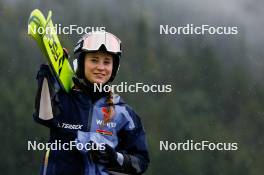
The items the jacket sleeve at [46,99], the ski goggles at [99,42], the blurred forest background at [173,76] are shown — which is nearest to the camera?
the jacket sleeve at [46,99]

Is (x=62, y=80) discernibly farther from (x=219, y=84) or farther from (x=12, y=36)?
(x=219, y=84)

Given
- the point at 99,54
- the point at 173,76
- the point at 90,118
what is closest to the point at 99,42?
the point at 99,54

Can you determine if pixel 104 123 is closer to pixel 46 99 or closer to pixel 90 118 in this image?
pixel 90 118

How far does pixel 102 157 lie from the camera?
64.3 inches

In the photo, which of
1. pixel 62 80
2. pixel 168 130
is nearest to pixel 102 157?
pixel 62 80

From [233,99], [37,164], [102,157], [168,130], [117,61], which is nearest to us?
[102,157]

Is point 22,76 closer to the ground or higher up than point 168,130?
higher up

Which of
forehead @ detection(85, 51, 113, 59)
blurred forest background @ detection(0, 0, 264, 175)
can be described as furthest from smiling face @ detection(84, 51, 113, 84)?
blurred forest background @ detection(0, 0, 264, 175)

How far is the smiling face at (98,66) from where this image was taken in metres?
1.71

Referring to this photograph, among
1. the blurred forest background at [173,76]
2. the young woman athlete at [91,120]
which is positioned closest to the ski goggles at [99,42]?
the young woman athlete at [91,120]

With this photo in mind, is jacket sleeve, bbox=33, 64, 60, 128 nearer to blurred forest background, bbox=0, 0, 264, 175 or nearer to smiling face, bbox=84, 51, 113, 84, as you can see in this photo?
smiling face, bbox=84, 51, 113, 84

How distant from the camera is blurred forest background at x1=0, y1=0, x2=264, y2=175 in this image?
18.8 feet

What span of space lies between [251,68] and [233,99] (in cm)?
48

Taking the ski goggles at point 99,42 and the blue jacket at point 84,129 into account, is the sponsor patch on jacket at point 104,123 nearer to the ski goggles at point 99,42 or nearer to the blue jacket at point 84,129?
the blue jacket at point 84,129
